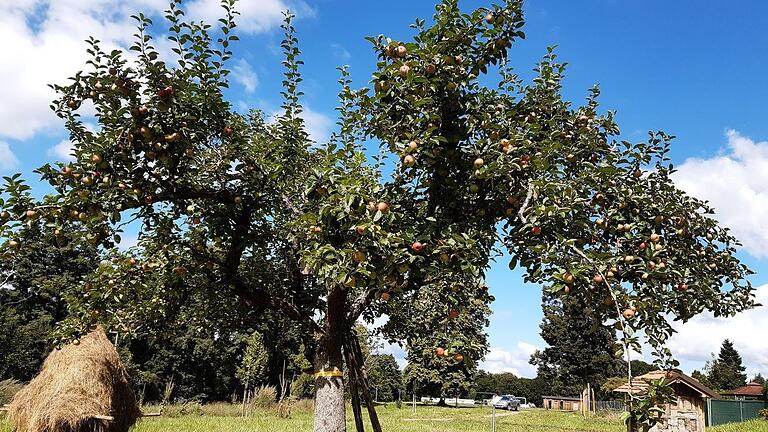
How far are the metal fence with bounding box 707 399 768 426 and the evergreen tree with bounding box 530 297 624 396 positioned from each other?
1728 centimetres

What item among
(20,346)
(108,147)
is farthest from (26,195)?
(20,346)

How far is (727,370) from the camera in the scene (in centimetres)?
5434

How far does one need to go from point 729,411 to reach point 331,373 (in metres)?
25.8

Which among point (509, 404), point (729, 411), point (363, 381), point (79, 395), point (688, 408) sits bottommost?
point (509, 404)

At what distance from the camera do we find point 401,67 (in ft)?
13.7

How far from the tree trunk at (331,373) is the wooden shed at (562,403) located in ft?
124

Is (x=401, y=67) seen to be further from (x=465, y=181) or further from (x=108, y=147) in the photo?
(x=108, y=147)

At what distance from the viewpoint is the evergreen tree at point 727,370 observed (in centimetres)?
5234

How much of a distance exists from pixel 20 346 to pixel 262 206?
92.4 ft

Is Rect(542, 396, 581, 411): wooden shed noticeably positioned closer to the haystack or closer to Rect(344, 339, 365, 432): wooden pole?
the haystack

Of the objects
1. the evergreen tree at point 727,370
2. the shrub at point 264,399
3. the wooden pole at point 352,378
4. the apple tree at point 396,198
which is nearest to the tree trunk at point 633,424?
the apple tree at point 396,198

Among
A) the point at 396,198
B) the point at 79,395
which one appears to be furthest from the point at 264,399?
the point at 396,198

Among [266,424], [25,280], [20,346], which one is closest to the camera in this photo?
[266,424]

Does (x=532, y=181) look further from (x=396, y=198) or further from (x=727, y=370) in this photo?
(x=727, y=370)
